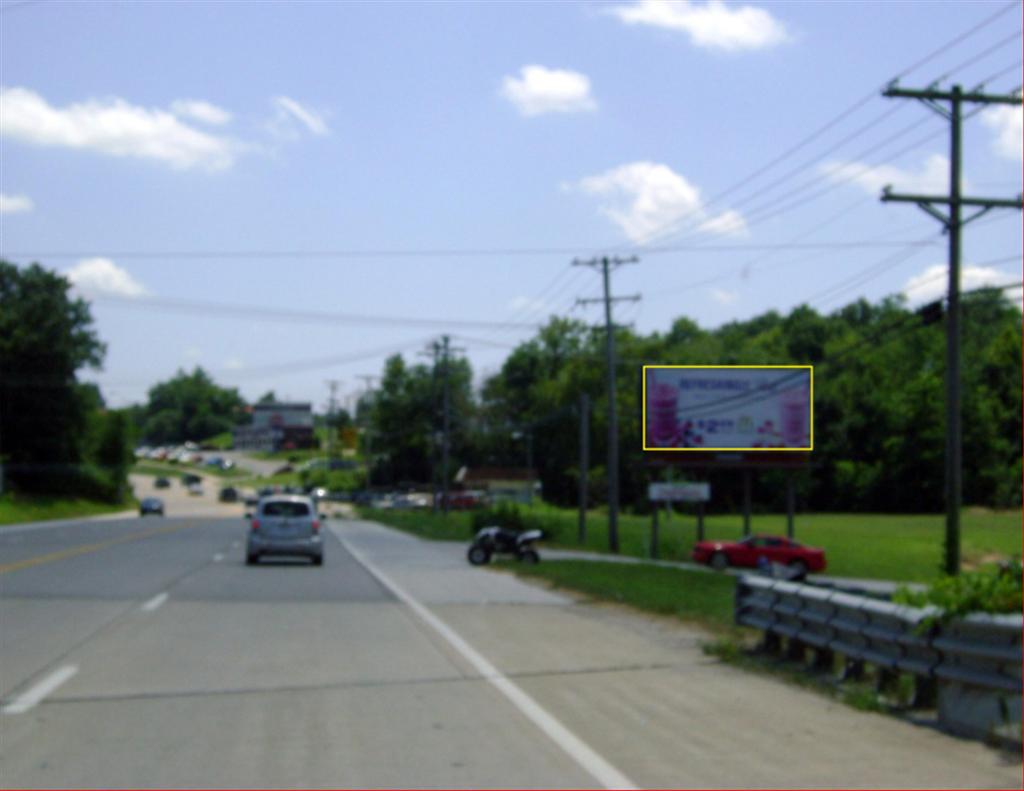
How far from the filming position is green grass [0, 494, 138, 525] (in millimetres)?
8305

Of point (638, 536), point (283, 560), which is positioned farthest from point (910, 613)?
point (638, 536)

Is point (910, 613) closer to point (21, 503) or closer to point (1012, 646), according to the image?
point (1012, 646)

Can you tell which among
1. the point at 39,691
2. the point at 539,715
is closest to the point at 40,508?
the point at 39,691

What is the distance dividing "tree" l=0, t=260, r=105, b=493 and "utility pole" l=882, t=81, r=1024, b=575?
467 cm

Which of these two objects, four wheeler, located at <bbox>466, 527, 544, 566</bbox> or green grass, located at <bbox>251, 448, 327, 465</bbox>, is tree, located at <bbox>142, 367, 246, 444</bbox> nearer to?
green grass, located at <bbox>251, 448, 327, 465</bbox>

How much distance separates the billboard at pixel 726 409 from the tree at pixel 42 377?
14.7 ft

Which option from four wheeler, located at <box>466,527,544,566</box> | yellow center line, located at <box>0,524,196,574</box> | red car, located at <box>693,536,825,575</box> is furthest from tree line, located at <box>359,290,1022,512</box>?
red car, located at <box>693,536,825,575</box>

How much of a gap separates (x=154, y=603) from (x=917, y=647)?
45.4ft

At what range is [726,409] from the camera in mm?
3061

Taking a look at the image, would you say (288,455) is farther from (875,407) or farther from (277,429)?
(875,407)

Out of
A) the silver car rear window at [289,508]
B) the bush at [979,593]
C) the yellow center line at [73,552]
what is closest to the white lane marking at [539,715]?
the bush at [979,593]

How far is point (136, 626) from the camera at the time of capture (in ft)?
57.0

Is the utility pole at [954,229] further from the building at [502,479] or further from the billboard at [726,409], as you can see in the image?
the building at [502,479]

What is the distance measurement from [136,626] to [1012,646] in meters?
12.0
